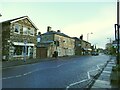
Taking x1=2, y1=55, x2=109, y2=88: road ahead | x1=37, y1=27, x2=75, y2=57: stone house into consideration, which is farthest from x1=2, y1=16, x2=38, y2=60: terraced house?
x1=2, y1=55, x2=109, y2=88: road ahead

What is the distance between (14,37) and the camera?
39.3m

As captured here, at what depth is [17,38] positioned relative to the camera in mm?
40062

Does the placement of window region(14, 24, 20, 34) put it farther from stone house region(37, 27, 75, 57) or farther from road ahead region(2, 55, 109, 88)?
road ahead region(2, 55, 109, 88)

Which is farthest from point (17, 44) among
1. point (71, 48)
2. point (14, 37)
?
point (71, 48)

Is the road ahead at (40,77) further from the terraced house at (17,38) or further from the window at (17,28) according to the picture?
the window at (17,28)

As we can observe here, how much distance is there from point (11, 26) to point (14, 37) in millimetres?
1901

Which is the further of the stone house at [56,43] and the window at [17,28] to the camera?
the stone house at [56,43]

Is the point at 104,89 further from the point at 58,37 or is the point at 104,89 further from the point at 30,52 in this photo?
the point at 58,37

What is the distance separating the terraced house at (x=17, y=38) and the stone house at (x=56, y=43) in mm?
8930

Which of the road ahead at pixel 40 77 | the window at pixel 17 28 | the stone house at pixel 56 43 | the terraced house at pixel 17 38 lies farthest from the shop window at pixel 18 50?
the road ahead at pixel 40 77

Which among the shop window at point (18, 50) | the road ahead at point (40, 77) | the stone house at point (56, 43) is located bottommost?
the road ahead at point (40, 77)

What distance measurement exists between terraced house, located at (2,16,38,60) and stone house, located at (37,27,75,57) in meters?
8.93

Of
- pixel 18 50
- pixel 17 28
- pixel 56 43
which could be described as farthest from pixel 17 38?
pixel 56 43

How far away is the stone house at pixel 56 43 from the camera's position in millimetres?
58244
